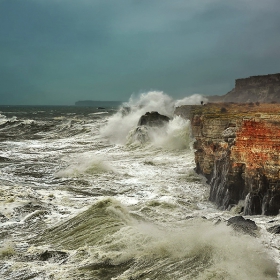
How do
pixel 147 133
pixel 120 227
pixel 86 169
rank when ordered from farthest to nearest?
pixel 147 133 → pixel 86 169 → pixel 120 227

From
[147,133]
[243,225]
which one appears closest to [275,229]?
[243,225]

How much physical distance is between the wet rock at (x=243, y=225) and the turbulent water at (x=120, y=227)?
0.23 m

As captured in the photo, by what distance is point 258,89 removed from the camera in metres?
82.6

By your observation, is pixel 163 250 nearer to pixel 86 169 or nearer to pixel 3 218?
pixel 3 218

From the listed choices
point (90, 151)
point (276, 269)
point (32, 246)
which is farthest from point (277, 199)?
point (90, 151)

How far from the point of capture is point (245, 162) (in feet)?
37.6

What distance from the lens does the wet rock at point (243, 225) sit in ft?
28.6

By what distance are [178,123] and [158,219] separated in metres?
22.0

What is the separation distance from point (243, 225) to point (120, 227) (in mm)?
3431

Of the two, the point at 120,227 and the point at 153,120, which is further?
the point at 153,120

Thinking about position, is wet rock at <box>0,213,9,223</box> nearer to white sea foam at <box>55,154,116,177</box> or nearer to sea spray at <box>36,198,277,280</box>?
sea spray at <box>36,198,277,280</box>

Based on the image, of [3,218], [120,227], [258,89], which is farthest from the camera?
[258,89]

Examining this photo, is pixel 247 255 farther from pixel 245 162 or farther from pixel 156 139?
pixel 156 139

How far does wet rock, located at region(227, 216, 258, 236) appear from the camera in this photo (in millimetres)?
8730
